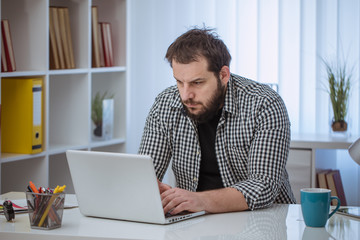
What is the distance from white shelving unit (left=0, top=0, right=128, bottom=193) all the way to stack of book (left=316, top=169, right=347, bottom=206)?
127cm

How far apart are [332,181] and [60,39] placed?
1.72m

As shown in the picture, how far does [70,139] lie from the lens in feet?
11.3

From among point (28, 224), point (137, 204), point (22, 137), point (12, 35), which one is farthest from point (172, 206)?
point (12, 35)

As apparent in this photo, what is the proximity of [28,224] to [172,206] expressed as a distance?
0.41 m

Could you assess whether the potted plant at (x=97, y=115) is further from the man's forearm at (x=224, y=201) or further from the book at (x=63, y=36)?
the man's forearm at (x=224, y=201)

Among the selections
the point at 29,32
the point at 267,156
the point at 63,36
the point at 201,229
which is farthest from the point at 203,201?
the point at 63,36

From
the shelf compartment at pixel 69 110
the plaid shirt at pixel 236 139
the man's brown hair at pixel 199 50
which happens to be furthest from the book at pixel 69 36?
the man's brown hair at pixel 199 50

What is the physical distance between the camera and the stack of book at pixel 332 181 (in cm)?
333

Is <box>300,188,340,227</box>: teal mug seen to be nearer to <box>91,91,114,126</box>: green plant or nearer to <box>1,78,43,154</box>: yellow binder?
<box>1,78,43,154</box>: yellow binder

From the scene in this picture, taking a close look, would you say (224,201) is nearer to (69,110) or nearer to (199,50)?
(199,50)

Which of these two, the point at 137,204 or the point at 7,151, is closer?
the point at 137,204

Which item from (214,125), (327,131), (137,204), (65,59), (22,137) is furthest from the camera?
(327,131)

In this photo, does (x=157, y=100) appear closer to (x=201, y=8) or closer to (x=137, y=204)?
(x=137, y=204)

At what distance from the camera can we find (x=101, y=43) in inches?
143
